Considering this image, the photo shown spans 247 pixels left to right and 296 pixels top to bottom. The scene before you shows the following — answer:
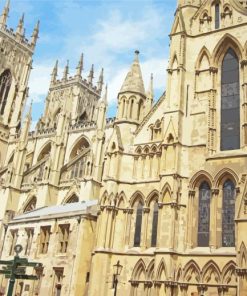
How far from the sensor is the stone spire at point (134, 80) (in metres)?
23.9

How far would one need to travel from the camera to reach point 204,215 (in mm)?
19484

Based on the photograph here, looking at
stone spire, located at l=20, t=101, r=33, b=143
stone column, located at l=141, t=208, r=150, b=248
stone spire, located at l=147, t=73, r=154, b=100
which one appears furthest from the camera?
stone spire, located at l=20, t=101, r=33, b=143

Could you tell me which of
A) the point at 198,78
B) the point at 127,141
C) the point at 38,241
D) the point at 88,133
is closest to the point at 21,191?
the point at 88,133

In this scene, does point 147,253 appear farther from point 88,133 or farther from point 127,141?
point 88,133

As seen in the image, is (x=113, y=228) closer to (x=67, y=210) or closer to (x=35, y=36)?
(x=67, y=210)

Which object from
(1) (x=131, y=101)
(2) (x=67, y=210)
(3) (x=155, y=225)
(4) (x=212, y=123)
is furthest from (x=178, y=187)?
(2) (x=67, y=210)

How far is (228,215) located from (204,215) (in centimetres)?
114

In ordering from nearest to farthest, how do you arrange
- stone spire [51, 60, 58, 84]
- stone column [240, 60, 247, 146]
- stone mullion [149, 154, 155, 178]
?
stone column [240, 60, 247, 146] < stone mullion [149, 154, 155, 178] < stone spire [51, 60, 58, 84]

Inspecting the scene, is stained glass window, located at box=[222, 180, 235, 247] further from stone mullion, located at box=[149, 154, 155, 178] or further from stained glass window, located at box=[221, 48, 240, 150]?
stone mullion, located at box=[149, 154, 155, 178]

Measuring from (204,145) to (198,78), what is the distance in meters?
4.06

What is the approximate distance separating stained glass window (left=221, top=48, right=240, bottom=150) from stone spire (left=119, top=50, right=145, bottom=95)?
15.7ft

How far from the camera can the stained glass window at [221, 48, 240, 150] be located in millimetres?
20406

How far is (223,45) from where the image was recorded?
22281mm

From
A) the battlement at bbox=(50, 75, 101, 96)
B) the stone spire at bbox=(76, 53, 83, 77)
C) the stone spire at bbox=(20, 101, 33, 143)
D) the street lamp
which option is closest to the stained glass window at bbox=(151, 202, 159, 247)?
the street lamp
